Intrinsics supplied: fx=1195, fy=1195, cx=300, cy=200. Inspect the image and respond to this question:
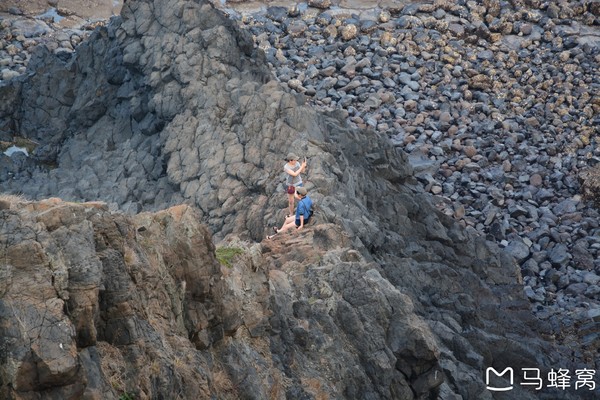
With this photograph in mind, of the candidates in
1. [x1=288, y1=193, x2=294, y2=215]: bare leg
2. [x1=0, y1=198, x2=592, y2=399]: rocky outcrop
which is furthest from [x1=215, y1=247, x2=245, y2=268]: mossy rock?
[x1=288, y1=193, x2=294, y2=215]: bare leg

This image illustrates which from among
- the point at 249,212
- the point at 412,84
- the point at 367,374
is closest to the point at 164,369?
the point at 367,374

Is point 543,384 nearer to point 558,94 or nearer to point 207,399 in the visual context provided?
point 207,399

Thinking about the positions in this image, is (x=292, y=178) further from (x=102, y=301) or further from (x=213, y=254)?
(x=102, y=301)

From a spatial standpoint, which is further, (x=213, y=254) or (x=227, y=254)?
(x=227, y=254)

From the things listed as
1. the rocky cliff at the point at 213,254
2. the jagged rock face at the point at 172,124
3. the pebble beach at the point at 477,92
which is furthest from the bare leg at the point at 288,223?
the pebble beach at the point at 477,92

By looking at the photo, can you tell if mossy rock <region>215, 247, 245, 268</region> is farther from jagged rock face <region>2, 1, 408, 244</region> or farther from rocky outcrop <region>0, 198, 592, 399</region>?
jagged rock face <region>2, 1, 408, 244</region>

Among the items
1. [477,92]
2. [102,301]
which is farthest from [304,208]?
[477,92]

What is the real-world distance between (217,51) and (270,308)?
2117cm

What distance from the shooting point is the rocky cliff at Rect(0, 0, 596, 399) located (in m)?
19.3

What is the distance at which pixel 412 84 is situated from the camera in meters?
66.6

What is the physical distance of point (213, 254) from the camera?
78.9 ft

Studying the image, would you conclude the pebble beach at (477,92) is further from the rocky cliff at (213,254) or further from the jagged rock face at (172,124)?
the rocky cliff at (213,254)

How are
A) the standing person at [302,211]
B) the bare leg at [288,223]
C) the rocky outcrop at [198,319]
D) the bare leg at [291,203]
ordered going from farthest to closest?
the bare leg at [291,203]
the bare leg at [288,223]
the standing person at [302,211]
the rocky outcrop at [198,319]

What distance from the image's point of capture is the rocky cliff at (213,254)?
19.3m
